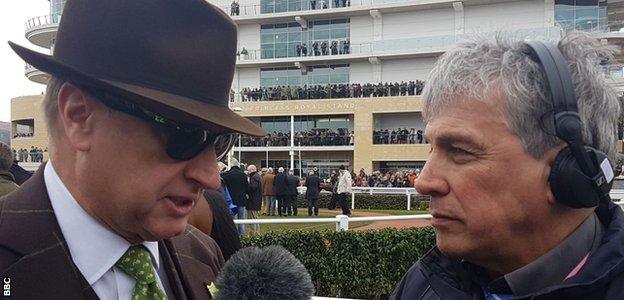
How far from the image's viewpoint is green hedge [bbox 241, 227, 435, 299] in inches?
303

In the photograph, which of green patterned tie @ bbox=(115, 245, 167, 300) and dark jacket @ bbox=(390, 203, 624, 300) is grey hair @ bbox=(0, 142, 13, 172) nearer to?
green patterned tie @ bbox=(115, 245, 167, 300)

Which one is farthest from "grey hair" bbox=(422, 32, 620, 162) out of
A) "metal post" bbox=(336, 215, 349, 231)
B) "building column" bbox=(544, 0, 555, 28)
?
"building column" bbox=(544, 0, 555, 28)

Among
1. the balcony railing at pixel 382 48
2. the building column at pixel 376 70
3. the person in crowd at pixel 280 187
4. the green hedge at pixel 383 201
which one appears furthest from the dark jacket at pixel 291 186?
the building column at pixel 376 70

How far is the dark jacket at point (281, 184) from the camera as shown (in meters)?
18.0

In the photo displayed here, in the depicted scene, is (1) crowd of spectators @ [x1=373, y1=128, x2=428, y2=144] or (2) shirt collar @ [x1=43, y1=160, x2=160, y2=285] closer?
(2) shirt collar @ [x1=43, y1=160, x2=160, y2=285]

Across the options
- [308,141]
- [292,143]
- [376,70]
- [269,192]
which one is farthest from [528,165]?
[376,70]

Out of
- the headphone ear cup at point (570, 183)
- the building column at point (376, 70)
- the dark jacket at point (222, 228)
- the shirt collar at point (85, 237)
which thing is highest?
the building column at point (376, 70)

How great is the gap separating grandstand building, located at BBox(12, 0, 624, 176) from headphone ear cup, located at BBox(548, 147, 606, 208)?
111 ft

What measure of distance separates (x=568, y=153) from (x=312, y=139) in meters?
37.0

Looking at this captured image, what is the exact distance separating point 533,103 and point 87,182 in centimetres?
128

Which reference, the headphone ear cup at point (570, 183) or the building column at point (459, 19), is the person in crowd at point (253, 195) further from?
the building column at point (459, 19)

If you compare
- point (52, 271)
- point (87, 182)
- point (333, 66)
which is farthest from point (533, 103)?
point (333, 66)

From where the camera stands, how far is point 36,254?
58.7 inches

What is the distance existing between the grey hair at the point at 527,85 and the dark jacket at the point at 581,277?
0.25 metres
